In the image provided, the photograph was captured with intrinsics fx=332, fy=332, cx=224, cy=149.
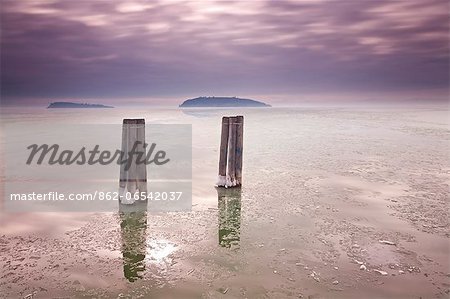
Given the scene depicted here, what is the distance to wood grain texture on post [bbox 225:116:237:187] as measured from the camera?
26.0 ft

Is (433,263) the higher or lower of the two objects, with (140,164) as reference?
lower

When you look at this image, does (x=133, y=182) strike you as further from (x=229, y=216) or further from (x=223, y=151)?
(x=223, y=151)

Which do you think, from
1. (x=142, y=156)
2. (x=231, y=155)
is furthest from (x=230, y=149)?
(x=142, y=156)

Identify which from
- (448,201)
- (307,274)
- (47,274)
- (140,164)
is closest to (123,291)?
(47,274)

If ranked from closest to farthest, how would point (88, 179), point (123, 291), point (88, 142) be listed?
1. point (123, 291)
2. point (88, 179)
3. point (88, 142)

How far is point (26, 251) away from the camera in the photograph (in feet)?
15.5

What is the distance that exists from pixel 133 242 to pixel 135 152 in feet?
6.68

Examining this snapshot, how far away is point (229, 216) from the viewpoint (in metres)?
6.34

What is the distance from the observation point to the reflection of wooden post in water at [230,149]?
794 centimetres

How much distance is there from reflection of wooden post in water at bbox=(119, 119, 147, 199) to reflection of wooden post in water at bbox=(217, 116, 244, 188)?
2095mm

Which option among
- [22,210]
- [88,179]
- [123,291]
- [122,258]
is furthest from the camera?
[88,179]

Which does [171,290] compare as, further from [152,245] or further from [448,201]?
[448,201]

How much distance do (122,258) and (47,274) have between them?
2.97 feet
